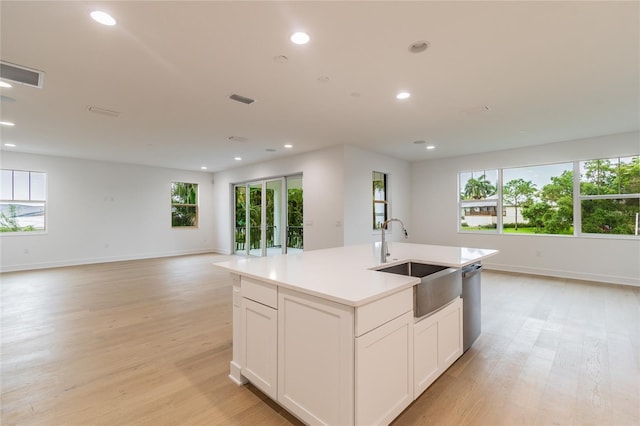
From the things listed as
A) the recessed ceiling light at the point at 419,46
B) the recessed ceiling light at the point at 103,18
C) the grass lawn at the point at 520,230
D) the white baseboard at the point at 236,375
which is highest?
the recessed ceiling light at the point at 419,46

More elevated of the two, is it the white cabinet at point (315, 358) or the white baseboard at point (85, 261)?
the white cabinet at point (315, 358)

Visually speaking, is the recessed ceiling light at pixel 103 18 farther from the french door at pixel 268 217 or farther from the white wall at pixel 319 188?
the french door at pixel 268 217

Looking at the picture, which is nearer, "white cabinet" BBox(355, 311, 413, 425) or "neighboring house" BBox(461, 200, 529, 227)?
"white cabinet" BBox(355, 311, 413, 425)

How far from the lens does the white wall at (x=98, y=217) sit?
6613 mm

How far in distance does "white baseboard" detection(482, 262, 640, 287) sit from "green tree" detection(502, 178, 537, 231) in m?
0.88

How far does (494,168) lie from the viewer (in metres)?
6.44

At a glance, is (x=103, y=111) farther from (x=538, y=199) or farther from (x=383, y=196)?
(x=538, y=199)

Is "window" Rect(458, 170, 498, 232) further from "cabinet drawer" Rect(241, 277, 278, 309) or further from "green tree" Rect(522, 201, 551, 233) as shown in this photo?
"cabinet drawer" Rect(241, 277, 278, 309)

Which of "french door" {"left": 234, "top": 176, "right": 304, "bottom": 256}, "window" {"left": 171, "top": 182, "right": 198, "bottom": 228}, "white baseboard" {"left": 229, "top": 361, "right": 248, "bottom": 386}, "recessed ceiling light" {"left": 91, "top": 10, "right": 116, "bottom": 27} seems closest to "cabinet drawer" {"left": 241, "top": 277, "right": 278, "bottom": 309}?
"white baseboard" {"left": 229, "top": 361, "right": 248, "bottom": 386}

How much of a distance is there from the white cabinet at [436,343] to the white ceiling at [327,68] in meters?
2.16

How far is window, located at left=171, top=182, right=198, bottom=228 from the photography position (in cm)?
888

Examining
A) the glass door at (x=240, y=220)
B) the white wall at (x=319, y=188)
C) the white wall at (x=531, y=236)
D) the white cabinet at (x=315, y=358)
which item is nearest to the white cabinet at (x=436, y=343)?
the white cabinet at (x=315, y=358)

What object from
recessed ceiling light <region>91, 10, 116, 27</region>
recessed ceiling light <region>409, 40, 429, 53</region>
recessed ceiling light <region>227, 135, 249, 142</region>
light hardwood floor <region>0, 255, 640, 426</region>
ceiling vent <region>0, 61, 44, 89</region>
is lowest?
light hardwood floor <region>0, 255, 640, 426</region>

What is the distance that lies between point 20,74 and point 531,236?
27.0 ft
